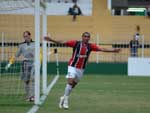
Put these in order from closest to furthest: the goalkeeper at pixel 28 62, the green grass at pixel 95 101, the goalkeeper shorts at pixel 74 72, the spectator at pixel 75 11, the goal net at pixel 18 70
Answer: the green grass at pixel 95 101, the goalkeeper shorts at pixel 74 72, the goal net at pixel 18 70, the goalkeeper at pixel 28 62, the spectator at pixel 75 11

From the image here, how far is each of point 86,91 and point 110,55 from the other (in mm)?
16150

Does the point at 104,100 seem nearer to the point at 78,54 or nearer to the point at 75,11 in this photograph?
the point at 78,54

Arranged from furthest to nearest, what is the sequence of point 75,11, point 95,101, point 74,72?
point 75,11
point 95,101
point 74,72

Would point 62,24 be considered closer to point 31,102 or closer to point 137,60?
point 137,60

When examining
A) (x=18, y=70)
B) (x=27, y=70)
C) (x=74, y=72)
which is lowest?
(x=18, y=70)

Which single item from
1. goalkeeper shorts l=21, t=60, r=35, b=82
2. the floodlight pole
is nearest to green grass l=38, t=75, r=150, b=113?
the floodlight pole

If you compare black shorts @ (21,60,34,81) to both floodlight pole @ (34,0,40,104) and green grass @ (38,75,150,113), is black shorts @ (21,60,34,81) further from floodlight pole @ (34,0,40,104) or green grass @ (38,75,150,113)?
floodlight pole @ (34,0,40,104)

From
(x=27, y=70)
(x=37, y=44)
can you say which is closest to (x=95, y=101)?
(x=27, y=70)

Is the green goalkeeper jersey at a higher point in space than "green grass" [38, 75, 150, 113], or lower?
higher

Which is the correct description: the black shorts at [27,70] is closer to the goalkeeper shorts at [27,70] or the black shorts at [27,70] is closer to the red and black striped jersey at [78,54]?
the goalkeeper shorts at [27,70]

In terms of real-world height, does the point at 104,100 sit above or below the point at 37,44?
below

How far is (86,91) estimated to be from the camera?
77.4 ft

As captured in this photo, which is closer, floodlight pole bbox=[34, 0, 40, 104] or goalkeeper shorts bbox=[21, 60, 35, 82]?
floodlight pole bbox=[34, 0, 40, 104]

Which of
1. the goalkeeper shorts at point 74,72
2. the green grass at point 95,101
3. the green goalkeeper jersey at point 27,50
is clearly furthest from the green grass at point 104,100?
the green goalkeeper jersey at point 27,50
